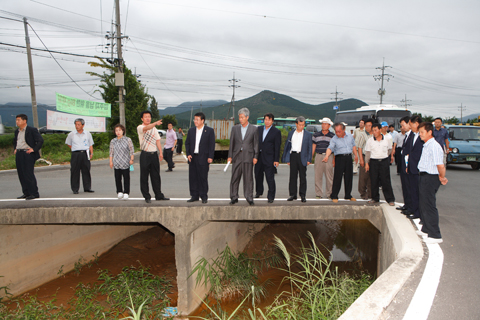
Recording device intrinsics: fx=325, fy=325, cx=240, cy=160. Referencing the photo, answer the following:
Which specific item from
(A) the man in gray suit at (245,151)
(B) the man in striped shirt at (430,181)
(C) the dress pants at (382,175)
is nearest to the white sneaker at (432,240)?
(B) the man in striped shirt at (430,181)

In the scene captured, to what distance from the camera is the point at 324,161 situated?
262 inches

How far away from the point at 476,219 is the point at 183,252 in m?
5.54

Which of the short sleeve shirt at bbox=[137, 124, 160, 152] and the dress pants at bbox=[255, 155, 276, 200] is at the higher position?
the short sleeve shirt at bbox=[137, 124, 160, 152]

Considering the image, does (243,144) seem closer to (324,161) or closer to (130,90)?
(324,161)

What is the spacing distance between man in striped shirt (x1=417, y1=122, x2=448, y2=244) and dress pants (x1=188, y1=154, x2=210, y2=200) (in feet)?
11.8

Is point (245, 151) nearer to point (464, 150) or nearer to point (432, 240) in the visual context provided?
point (432, 240)

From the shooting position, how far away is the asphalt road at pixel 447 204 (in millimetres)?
3258

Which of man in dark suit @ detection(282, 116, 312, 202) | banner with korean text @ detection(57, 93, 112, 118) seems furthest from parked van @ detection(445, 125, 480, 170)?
banner with korean text @ detection(57, 93, 112, 118)

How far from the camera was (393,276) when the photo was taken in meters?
3.54

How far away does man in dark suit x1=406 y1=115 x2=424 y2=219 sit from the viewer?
18.0 feet

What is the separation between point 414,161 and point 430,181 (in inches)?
35.5

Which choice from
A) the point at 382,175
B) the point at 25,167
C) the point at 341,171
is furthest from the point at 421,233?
the point at 25,167

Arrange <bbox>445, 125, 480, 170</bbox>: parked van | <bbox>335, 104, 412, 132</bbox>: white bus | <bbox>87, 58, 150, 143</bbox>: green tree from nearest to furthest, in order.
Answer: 1. <bbox>445, 125, 480, 170</bbox>: parked van
2. <bbox>335, 104, 412, 132</bbox>: white bus
3. <bbox>87, 58, 150, 143</bbox>: green tree

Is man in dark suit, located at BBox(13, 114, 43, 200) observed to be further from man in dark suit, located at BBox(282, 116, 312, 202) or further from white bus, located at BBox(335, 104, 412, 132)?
white bus, located at BBox(335, 104, 412, 132)
